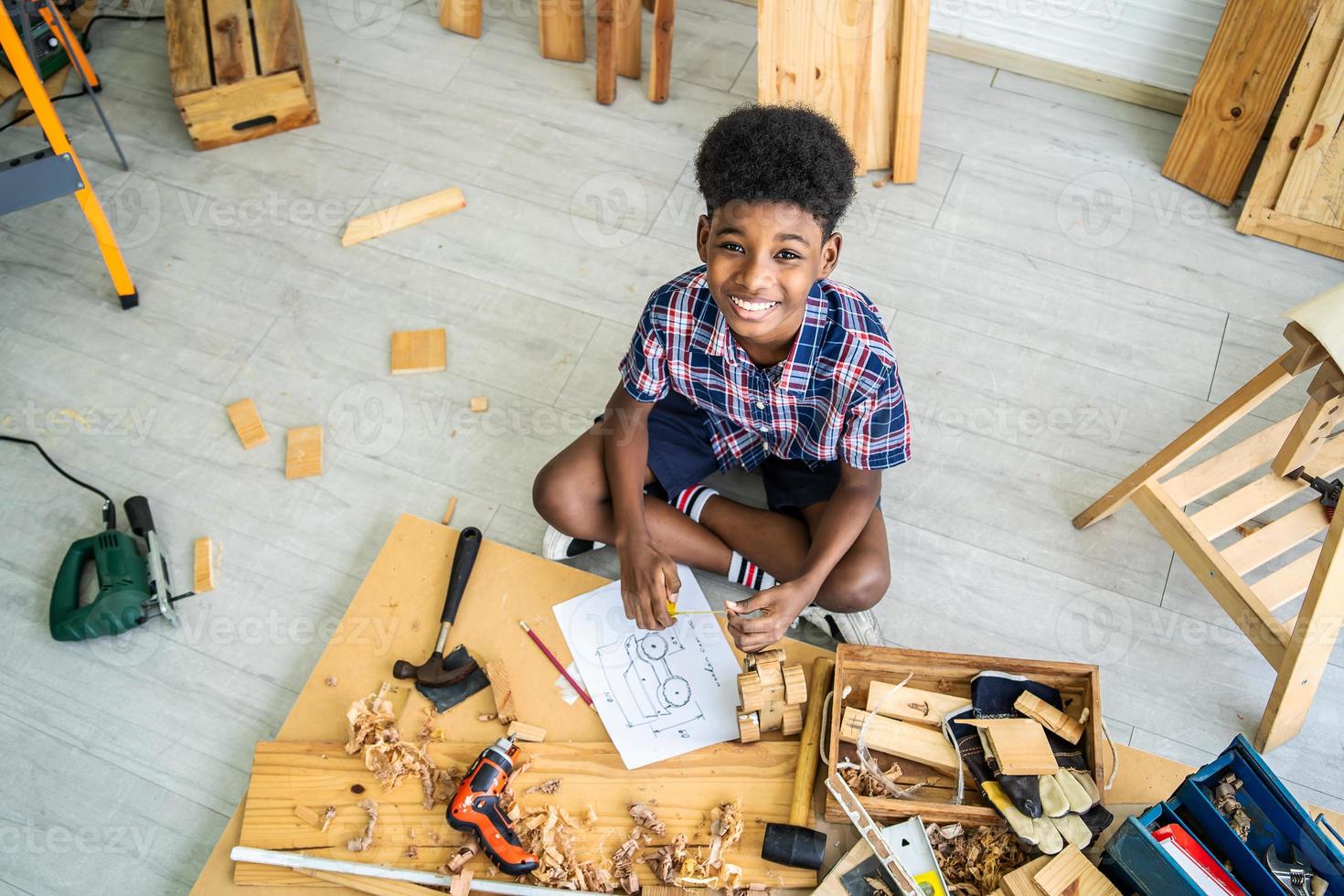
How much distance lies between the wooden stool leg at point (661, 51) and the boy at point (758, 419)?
100cm

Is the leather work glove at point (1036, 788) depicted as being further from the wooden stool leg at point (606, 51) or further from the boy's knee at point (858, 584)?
the wooden stool leg at point (606, 51)

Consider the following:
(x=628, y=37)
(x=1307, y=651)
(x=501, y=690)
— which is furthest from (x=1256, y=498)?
(x=628, y=37)

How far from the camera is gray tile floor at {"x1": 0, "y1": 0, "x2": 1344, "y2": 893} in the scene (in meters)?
1.84

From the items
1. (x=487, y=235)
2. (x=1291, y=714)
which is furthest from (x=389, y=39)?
(x=1291, y=714)

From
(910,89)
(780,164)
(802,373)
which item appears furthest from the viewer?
(910,89)

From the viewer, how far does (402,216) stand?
7.97ft

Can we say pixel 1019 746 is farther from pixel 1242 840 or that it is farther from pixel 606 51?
pixel 606 51

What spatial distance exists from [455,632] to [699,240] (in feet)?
2.62

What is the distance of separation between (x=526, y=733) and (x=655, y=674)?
0.23 metres

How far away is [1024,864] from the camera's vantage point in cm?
151

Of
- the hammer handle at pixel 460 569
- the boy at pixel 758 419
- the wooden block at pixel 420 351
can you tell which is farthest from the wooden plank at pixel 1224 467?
the wooden block at pixel 420 351

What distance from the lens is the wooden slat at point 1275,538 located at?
1.80 metres

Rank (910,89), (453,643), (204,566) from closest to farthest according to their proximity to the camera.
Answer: (453,643) < (204,566) < (910,89)

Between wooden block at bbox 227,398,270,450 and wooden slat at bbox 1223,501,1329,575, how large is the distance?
5.85 ft
